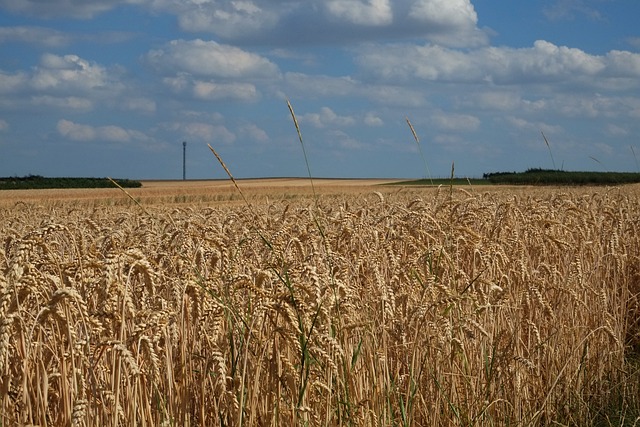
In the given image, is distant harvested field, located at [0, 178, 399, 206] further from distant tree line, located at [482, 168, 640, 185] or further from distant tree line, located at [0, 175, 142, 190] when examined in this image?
distant tree line, located at [482, 168, 640, 185]

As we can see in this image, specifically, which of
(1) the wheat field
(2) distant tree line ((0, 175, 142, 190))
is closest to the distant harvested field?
(2) distant tree line ((0, 175, 142, 190))

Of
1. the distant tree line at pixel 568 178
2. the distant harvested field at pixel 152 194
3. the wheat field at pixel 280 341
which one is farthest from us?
the distant tree line at pixel 568 178

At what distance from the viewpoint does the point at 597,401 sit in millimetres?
5551

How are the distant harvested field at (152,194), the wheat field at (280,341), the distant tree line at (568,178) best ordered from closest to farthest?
the wheat field at (280,341) → the distant harvested field at (152,194) → the distant tree line at (568,178)

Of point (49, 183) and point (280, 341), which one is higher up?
point (49, 183)

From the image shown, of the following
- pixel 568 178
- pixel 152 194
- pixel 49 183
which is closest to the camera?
pixel 152 194

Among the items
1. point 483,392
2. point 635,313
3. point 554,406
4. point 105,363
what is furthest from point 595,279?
point 105,363

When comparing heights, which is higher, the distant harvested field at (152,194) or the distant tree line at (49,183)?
the distant tree line at (49,183)

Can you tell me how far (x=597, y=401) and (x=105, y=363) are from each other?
150 inches

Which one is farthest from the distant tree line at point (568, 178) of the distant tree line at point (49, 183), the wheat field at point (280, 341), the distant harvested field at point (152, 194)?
the wheat field at point (280, 341)

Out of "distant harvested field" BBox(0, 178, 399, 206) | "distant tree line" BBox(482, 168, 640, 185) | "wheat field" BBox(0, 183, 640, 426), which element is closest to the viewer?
"wheat field" BBox(0, 183, 640, 426)

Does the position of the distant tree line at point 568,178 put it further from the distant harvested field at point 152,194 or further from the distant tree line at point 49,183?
the distant tree line at point 49,183

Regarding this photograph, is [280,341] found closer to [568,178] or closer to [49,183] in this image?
[568,178]

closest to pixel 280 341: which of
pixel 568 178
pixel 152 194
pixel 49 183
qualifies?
pixel 152 194
